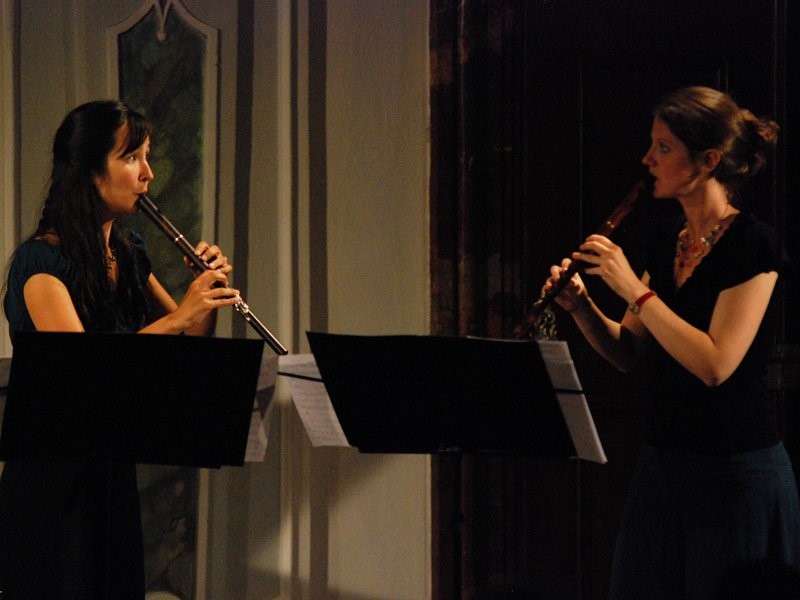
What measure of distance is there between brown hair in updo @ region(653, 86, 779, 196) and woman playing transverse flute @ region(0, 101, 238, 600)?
1.16m

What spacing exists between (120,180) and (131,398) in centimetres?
75

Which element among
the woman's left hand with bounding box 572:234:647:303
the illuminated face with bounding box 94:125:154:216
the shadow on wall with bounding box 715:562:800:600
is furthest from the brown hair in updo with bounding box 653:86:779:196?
the illuminated face with bounding box 94:125:154:216

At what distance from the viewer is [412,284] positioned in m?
3.42

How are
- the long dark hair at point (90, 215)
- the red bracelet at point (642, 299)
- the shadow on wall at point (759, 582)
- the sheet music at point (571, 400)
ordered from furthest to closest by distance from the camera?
the long dark hair at point (90, 215)
the red bracelet at point (642, 299)
the shadow on wall at point (759, 582)
the sheet music at point (571, 400)

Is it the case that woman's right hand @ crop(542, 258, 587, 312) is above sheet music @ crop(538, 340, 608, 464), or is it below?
above

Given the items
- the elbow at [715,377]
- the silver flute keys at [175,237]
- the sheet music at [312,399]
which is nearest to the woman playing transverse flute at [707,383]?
the elbow at [715,377]

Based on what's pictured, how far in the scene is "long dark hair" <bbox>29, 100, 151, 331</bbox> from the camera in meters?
2.57

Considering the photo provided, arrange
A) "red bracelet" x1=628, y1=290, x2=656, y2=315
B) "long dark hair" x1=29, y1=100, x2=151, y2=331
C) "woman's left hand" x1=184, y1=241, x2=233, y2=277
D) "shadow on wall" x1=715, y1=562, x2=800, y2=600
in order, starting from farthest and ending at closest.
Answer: "woman's left hand" x1=184, y1=241, x2=233, y2=277
"long dark hair" x1=29, y1=100, x2=151, y2=331
"red bracelet" x1=628, y1=290, x2=656, y2=315
"shadow on wall" x1=715, y1=562, x2=800, y2=600

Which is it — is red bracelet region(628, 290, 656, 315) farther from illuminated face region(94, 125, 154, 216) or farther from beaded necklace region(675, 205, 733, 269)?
illuminated face region(94, 125, 154, 216)

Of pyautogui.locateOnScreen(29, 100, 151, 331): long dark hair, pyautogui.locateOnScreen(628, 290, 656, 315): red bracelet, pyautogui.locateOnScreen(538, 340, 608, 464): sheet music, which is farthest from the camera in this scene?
pyautogui.locateOnScreen(29, 100, 151, 331): long dark hair

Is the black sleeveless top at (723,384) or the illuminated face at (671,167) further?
the illuminated face at (671,167)

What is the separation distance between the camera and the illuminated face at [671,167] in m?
2.44

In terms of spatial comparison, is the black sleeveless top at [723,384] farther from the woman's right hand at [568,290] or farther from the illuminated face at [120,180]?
the illuminated face at [120,180]

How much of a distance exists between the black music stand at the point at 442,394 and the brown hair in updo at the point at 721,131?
0.74m
